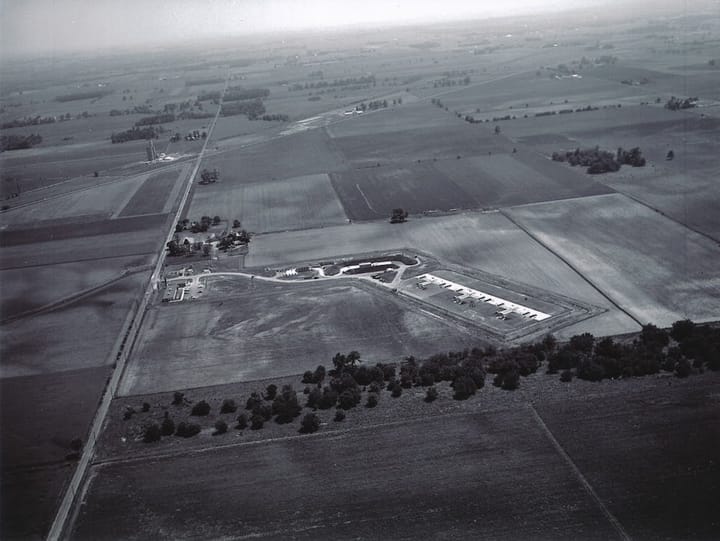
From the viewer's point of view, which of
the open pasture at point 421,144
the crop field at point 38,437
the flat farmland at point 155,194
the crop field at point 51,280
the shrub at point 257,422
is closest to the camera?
the crop field at point 38,437

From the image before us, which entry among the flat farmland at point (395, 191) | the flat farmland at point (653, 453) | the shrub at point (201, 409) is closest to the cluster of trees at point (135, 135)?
the flat farmland at point (395, 191)

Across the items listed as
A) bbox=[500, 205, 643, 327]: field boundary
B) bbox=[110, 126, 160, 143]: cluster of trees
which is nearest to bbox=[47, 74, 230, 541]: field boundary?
bbox=[500, 205, 643, 327]: field boundary

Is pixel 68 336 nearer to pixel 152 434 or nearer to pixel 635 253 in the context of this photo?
pixel 152 434

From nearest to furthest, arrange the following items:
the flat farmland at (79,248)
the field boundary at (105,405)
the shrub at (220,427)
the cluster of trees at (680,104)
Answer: the field boundary at (105,405), the shrub at (220,427), the flat farmland at (79,248), the cluster of trees at (680,104)

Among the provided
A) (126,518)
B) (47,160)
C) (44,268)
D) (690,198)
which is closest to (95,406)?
(126,518)

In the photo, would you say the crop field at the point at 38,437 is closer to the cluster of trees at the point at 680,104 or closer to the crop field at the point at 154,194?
the crop field at the point at 154,194

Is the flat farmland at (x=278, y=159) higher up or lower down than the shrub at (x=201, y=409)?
higher up
